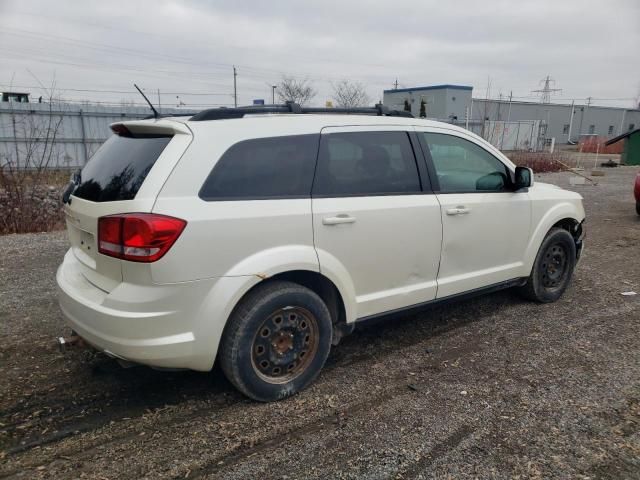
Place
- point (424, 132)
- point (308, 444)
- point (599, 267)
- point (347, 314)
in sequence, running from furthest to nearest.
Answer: point (599, 267) < point (424, 132) < point (347, 314) < point (308, 444)

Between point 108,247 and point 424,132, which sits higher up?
point 424,132

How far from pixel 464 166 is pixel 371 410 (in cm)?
232

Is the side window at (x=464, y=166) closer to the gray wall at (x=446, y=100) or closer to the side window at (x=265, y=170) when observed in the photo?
the side window at (x=265, y=170)

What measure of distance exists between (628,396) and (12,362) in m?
4.51

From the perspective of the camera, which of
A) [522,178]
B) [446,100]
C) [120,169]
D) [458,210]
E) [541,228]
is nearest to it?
[120,169]

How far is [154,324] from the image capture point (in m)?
2.74

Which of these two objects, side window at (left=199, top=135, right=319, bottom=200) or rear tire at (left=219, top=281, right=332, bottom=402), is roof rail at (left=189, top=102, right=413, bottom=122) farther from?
rear tire at (left=219, top=281, right=332, bottom=402)

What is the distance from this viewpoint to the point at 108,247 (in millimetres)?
2828

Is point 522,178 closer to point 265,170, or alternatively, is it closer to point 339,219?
point 339,219

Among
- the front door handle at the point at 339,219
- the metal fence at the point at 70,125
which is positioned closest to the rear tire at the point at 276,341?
the front door handle at the point at 339,219

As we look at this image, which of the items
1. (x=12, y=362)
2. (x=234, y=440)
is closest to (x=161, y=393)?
(x=234, y=440)

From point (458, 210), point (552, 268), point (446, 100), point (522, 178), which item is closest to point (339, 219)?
point (458, 210)

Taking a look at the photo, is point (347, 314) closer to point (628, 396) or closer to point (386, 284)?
point (386, 284)

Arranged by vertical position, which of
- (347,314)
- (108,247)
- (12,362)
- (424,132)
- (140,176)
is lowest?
(12,362)
